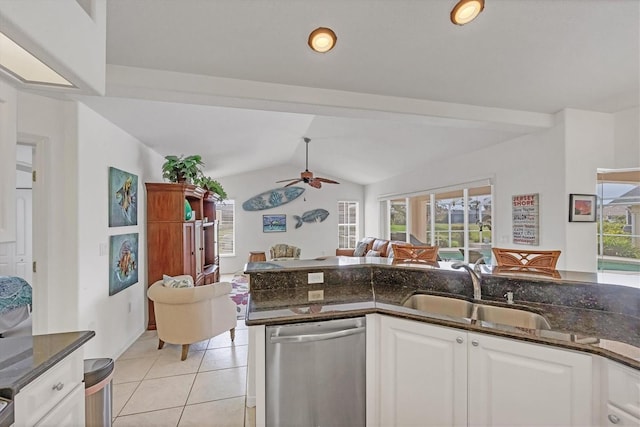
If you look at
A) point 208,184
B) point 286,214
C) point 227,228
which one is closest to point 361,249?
point 286,214

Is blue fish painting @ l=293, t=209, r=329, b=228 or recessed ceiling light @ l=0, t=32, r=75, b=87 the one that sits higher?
recessed ceiling light @ l=0, t=32, r=75, b=87

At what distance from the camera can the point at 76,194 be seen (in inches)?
98.6

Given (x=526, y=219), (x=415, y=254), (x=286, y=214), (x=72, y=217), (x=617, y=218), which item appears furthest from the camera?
(x=286, y=214)

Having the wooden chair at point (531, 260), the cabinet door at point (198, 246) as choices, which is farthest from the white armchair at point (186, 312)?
the wooden chair at point (531, 260)

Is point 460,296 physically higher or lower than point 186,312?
higher

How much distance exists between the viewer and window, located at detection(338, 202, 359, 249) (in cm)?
886

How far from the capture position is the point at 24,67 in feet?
3.18

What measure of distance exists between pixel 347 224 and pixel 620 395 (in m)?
7.78

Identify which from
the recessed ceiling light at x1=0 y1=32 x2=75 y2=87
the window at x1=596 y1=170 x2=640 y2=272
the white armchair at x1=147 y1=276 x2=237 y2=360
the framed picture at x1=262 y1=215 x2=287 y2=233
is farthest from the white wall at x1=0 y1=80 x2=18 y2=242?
the framed picture at x1=262 y1=215 x2=287 y2=233

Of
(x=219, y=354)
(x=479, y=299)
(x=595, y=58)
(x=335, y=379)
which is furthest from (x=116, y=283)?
(x=595, y=58)

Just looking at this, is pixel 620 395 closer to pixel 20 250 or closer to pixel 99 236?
pixel 99 236

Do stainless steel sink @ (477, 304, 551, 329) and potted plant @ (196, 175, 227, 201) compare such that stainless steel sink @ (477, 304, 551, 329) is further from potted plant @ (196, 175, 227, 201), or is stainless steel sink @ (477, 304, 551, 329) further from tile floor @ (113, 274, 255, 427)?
potted plant @ (196, 175, 227, 201)

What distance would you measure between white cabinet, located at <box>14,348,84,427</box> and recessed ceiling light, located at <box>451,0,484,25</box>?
2571mm

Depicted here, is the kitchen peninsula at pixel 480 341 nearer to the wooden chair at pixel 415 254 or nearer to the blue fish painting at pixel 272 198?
the wooden chair at pixel 415 254
